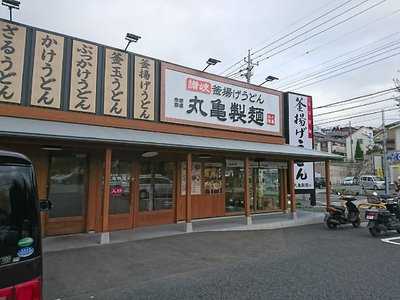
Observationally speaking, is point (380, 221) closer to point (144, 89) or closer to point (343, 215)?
point (343, 215)

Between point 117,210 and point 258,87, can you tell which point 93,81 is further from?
point 258,87

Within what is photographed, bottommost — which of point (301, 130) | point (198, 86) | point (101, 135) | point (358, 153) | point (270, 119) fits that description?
point (101, 135)

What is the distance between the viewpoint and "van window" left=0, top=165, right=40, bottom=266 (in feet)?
7.44

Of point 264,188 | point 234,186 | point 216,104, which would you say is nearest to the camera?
point 216,104

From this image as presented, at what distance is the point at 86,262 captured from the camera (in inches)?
276

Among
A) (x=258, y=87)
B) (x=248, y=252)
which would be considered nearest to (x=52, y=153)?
(x=248, y=252)

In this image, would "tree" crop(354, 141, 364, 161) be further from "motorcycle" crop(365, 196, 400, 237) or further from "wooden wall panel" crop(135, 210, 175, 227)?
"wooden wall panel" crop(135, 210, 175, 227)

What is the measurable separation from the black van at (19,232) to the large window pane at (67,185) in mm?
7456

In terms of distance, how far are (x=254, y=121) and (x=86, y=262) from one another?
30.2ft

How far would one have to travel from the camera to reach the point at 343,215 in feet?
39.4

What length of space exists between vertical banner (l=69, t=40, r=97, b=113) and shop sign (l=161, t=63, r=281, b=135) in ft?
7.77

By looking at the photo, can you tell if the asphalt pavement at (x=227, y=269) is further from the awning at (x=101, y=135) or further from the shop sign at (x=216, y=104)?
the shop sign at (x=216, y=104)

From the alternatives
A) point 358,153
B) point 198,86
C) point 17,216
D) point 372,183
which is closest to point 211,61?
point 198,86

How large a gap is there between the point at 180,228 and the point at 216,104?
15.9 ft
